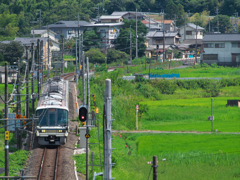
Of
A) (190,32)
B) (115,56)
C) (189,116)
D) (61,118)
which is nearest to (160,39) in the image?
(190,32)

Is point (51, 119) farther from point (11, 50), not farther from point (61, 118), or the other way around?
point (11, 50)

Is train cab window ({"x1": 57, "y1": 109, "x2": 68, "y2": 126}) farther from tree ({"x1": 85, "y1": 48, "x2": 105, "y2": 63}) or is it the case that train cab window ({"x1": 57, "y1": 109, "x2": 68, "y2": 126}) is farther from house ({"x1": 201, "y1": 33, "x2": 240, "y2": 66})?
house ({"x1": 201, "y1": 33, "x2": 240, "y2": 66})

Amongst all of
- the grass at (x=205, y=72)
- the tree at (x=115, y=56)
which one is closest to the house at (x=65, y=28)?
the tree at (x=115, y=56)

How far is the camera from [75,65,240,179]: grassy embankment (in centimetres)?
1858

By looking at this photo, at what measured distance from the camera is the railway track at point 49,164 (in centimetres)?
1695

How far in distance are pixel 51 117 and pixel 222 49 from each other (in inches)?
2039

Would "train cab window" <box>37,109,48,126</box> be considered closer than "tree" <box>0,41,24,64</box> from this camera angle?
Yes

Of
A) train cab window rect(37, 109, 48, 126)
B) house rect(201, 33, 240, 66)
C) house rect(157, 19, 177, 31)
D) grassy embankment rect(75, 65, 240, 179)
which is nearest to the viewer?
grassy embankment rect(75, 65, 240, 179)

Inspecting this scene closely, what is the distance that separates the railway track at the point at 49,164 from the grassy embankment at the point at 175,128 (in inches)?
51.7

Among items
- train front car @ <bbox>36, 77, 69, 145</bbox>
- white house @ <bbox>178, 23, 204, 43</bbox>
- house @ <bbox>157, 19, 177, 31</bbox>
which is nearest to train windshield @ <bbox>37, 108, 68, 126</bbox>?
train front car @ <bbox>36, 77, 69, 145</bbox>

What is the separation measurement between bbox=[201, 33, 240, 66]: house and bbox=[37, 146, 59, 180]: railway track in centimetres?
5055

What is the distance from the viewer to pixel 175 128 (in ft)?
94.5

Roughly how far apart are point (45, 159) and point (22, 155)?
132 cm

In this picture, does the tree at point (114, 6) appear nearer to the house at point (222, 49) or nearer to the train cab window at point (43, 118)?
the house at point (222, 49)
